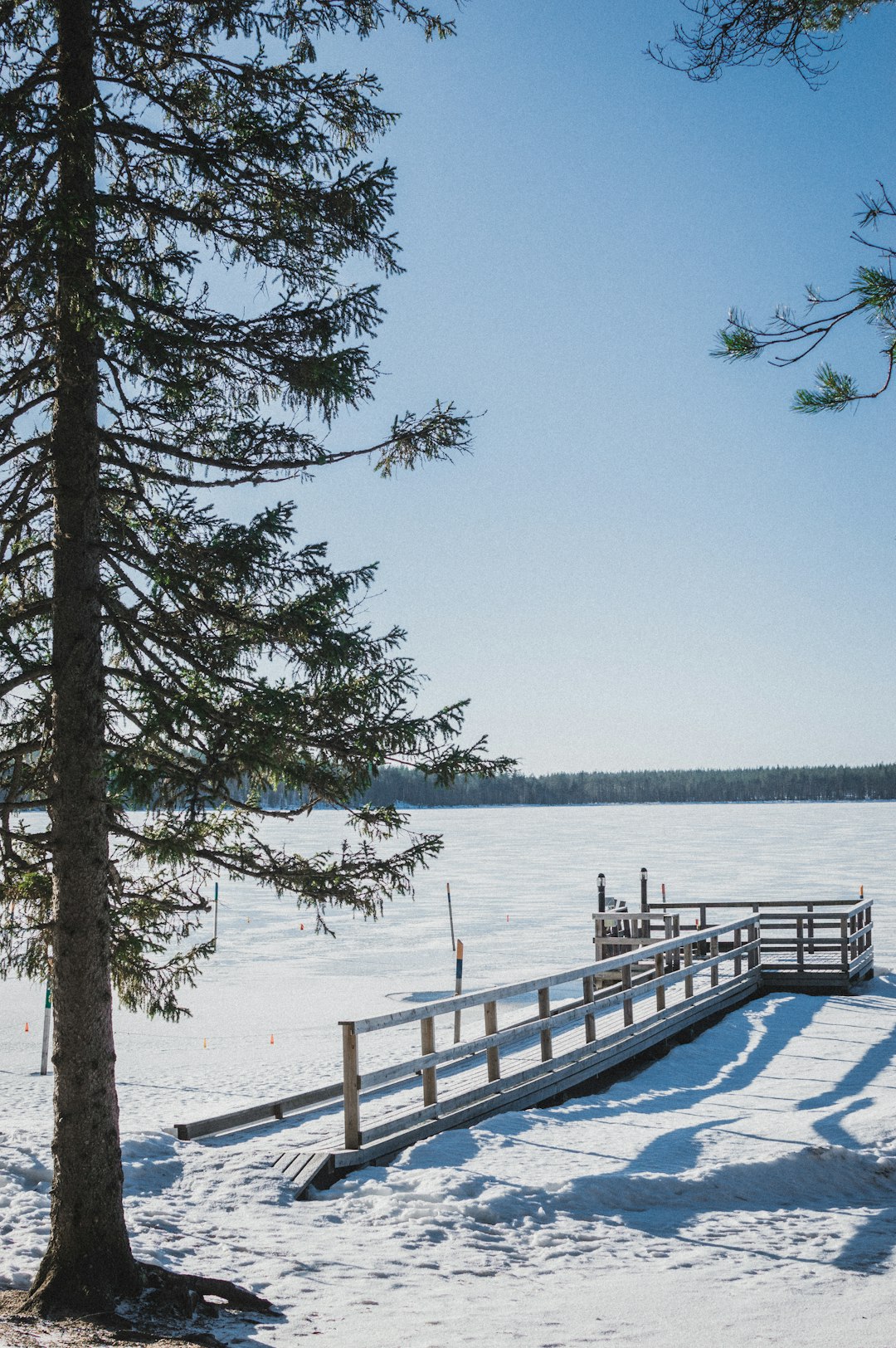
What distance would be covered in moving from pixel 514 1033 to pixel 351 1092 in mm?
2880

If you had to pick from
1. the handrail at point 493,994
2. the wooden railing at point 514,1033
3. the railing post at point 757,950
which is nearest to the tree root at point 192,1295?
the wooden railing at point 514,1033

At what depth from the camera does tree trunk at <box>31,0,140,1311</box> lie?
630 centimetres

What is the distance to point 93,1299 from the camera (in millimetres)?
6113

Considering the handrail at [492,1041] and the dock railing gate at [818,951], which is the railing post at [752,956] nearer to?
the dock railing gate at [818,951]

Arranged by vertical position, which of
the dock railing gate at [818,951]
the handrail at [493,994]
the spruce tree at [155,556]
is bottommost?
the dock railing gate at [818,951]

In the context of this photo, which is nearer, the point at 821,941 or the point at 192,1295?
the point at 192,1295

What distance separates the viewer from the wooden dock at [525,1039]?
9008mm

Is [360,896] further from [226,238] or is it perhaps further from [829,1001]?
[829,1001]

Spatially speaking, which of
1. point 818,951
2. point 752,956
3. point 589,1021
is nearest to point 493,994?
point 589,1021

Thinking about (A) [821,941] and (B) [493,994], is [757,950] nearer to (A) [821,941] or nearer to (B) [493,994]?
(A) [821,941]

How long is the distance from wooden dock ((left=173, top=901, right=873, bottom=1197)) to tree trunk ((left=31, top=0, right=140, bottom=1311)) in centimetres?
219

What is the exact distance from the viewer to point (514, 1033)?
11227mm

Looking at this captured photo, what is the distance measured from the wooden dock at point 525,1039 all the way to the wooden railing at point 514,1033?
18 mm

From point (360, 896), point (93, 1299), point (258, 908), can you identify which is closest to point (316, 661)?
point (360, 896)
